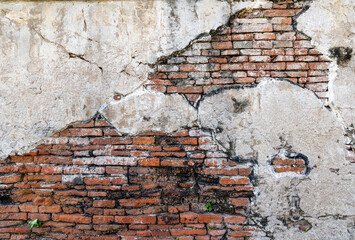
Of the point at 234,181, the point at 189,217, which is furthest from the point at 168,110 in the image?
the point at 189,217

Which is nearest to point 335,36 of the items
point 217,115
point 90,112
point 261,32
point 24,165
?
point 261,32

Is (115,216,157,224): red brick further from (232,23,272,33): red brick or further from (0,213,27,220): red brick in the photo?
(232,23,272,33): red brick

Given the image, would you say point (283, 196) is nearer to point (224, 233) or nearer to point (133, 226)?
point (224, 233)

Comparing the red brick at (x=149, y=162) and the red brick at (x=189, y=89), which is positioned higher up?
the red brick at (x=189, y=89)

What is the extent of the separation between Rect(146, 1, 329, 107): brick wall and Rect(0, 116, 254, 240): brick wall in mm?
498

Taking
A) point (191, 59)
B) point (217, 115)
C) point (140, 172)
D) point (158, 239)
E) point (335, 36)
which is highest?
point (335, 36)

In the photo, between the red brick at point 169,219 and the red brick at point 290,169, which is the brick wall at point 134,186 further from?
the red brick at point 290,169

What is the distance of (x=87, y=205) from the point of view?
7.04 feet

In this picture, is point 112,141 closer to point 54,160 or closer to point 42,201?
point 54,160

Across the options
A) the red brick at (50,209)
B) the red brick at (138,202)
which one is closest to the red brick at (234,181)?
the red brick at (138,202)

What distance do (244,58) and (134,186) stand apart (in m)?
1.58

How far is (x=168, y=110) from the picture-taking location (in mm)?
2139

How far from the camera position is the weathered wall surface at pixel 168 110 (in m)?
2.10

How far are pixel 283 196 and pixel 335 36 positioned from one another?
1550mm
